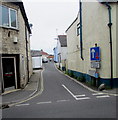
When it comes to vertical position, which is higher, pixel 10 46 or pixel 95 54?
pixel 10 46

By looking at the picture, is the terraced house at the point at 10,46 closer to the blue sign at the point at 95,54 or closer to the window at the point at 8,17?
the window at the point at 8,17

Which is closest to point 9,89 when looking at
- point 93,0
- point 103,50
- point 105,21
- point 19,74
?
point 19,74

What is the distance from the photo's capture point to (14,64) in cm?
1057

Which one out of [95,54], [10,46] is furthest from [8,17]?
[95,54]

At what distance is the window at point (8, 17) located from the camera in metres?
9.49

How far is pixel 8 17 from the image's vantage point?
32.2ft

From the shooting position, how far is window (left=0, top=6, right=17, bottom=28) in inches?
374

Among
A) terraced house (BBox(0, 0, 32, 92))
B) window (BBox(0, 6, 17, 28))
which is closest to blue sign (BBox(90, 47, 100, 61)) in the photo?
terraced house (BBox(0, 0, 32, 92))

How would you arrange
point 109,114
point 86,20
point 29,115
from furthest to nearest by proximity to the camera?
point 86,20 → point 29,115 → point 109,114

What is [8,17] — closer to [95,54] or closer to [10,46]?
[10,46]

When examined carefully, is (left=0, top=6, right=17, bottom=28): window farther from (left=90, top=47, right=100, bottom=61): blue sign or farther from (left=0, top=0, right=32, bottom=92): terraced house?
(left=90, top=47, right=100, bottom=61): blue sign

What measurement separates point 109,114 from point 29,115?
3172 millimetres

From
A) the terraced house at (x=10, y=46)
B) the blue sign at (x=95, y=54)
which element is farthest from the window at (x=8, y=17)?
the blue sign at (x=95, y=54)

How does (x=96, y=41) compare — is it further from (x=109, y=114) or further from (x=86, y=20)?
(x=109, y=114)
